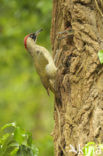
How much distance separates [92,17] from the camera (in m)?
4.36

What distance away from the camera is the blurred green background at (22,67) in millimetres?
7984

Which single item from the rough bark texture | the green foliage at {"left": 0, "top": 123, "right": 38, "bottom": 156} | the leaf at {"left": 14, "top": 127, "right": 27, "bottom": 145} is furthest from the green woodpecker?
the leaf at {"left": 14, "top": 127, "right": 27, "bottom": 145}

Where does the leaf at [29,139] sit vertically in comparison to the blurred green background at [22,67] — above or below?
below

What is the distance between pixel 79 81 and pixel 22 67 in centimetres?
947

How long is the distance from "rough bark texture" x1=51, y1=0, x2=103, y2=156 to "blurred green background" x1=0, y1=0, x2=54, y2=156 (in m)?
0.65

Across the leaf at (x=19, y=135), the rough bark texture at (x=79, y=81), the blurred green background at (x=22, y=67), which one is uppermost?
the blurred green background at (x=22, y=67)

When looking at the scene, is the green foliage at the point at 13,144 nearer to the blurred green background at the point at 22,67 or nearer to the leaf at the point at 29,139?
the leaf at the point at 29,139

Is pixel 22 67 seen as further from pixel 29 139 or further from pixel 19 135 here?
pixel 19 135

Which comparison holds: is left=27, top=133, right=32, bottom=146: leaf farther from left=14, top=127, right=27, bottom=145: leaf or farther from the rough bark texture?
the rough bark texture

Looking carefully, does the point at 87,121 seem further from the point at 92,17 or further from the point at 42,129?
the point at 42,129

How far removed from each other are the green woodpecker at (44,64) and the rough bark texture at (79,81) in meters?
0.25

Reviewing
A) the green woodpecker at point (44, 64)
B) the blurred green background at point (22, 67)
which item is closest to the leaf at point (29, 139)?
the green woodpecker at point (44, 64)

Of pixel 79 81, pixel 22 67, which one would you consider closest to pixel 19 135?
pixel 79 81

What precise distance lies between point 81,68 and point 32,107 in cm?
1107
